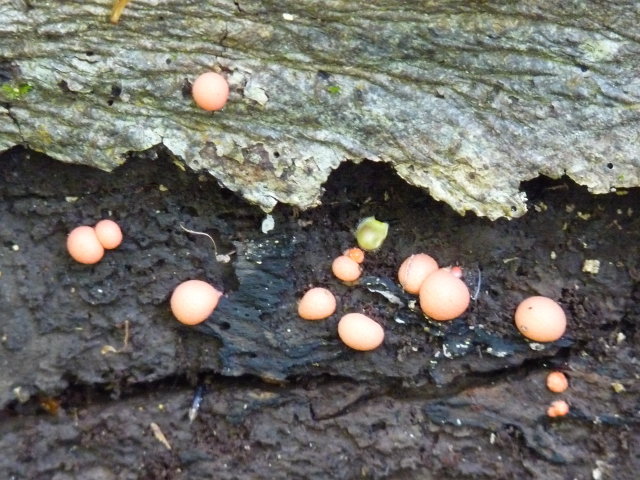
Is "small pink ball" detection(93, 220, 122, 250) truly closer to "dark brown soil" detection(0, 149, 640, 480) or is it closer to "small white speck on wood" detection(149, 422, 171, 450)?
"dark brown soil" detection(0, 149, 640, 480)

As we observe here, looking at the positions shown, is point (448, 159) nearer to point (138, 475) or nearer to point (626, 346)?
point (626, 346)

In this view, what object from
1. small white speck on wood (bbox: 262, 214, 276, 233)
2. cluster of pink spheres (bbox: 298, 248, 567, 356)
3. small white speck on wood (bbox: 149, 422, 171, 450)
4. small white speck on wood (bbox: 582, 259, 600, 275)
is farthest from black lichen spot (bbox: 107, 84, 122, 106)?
small white speck on wood (bbox: 582, 259, 600, 275)

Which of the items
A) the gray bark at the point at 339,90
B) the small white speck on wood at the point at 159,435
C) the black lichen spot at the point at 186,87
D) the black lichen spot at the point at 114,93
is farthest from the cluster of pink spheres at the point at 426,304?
the black lichen spot at the point at 114,93

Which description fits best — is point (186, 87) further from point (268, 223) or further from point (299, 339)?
point (299, 339)

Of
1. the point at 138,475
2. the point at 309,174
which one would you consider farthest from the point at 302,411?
the point at 309,174

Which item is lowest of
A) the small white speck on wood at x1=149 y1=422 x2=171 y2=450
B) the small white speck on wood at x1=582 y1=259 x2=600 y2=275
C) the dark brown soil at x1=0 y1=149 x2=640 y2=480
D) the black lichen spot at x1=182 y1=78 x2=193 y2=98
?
the small white speck on wood at x1=149 y1=422 x2=171 y2=450

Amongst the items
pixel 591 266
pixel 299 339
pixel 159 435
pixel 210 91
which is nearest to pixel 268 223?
pixel 299 339

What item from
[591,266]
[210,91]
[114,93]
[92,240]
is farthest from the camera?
[591,266]
